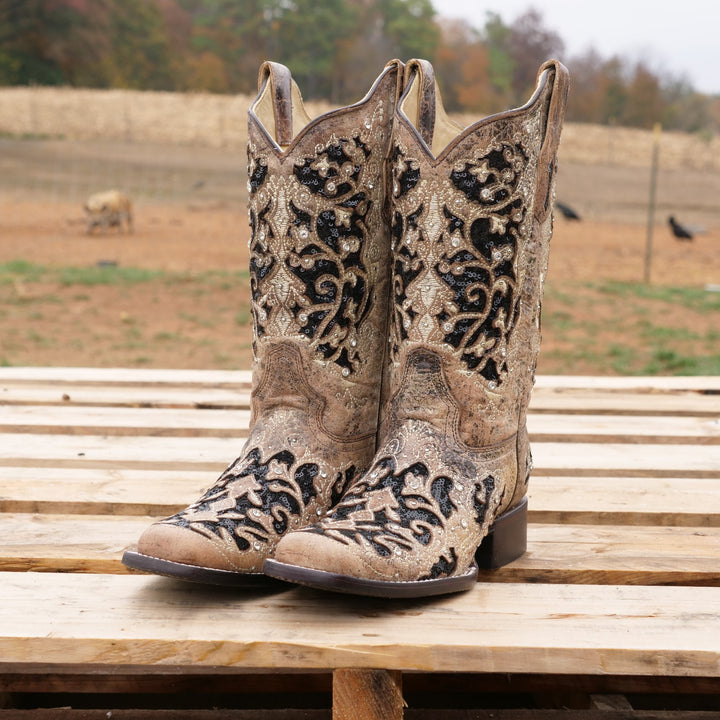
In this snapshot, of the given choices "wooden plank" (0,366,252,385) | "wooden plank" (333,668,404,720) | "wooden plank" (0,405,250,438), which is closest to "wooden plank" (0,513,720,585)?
"wooden plank" (333,668,404,720)

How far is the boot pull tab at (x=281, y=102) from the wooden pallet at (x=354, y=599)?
71cm

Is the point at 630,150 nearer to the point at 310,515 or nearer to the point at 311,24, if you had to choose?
the point at 311,24

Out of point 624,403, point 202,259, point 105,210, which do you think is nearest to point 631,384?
point 624,403

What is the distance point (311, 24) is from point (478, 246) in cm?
4890

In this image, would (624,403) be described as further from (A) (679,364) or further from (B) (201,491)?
(A) (679,364)

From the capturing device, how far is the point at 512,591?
1.33 metres

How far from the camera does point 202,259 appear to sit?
11.2 m

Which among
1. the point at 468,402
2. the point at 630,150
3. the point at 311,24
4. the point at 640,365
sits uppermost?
the point at 311,24

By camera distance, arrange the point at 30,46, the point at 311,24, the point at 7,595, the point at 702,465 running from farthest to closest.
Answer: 1. the point at 311,24
2. the point at 30,46
3. the point at 702,465
4. the point at 7,595

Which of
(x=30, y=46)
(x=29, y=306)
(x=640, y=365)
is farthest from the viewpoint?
(x=30, y=46)

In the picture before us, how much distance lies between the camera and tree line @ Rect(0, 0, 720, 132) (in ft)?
124

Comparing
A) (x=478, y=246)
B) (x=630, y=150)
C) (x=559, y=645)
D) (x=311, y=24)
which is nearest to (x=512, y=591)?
(x=559, y=645)

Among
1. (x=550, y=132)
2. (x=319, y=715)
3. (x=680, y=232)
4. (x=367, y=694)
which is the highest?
(x=680, y=232)

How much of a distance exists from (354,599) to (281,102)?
2.61 ft
